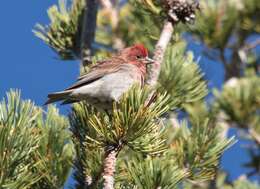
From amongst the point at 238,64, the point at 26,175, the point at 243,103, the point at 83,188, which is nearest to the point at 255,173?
the point at 243,103

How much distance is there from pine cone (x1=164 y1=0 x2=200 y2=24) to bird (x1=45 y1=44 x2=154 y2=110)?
0.96ft

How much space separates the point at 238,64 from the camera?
8.05 m

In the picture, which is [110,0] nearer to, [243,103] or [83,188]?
[243,103]

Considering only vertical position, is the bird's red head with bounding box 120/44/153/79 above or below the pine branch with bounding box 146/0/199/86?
above

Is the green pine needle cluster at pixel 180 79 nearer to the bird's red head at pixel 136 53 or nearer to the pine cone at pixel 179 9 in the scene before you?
the pine cone at pixel 179 9

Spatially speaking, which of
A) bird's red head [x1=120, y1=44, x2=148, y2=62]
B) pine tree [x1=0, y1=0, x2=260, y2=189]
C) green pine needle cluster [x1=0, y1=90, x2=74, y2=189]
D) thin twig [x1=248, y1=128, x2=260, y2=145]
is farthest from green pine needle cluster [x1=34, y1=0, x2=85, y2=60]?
thin twig [x1=248, y1=128, x2=260, y2=145]

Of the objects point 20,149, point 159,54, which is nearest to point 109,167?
point 20,149

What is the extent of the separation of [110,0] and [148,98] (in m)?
5.90

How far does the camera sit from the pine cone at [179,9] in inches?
149

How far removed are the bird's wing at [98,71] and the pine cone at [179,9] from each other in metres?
0.49

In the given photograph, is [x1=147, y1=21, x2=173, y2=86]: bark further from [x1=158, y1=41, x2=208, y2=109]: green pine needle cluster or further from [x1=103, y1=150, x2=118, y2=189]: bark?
[x1=103, y1=150, x2=118, y2=189]: bark

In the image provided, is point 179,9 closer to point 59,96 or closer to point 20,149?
point 59,96

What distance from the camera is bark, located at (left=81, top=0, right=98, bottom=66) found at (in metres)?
4.07

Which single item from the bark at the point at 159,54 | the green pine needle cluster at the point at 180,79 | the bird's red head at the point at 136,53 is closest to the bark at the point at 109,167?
the bark at the point at 159,54
